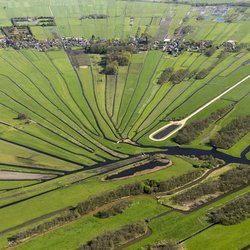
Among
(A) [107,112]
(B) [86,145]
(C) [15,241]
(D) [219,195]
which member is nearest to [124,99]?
(A) [107,112]

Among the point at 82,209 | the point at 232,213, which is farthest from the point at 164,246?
the point at 82,209

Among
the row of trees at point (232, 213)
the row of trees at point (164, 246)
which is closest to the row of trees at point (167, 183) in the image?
the row of trees at point (232, 213)

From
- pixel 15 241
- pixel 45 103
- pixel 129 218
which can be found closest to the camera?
pixel 15 241

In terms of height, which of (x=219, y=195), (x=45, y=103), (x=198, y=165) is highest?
(x=45, y=103)

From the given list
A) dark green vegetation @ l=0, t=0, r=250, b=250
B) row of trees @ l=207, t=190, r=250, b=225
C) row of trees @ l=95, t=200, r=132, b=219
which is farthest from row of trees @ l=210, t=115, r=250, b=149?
row of trees @ l=95, t=200, r=132, b=219

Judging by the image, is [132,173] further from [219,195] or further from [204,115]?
[204,115]

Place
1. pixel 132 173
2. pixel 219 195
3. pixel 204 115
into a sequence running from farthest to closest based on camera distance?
1. pixel 204 115
2. pixel 132 173
3. pixel 219 195
